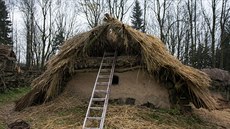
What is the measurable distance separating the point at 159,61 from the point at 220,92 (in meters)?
8.12

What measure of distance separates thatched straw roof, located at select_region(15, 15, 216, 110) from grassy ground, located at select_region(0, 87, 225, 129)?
48cm

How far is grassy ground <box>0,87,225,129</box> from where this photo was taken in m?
6.93

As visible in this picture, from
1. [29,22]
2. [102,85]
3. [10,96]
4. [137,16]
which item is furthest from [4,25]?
[102,85]

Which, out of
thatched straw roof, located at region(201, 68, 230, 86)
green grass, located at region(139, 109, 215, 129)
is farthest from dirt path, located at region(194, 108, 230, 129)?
thatched straw roof, located at region(201, 68, 230, 86)

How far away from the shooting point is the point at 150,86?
8359mm

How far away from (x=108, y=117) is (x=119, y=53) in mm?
2615

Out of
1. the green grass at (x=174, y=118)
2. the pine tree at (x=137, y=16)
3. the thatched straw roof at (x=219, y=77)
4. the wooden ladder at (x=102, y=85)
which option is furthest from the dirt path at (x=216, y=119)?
the pine tree at (x=137, y=16)

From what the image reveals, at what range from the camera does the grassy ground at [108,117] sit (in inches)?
273

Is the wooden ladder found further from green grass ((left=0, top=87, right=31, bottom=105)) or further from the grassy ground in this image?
green grass ((left=0, top=87, right=31, bottom=105))

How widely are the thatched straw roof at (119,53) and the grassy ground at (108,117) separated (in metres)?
0.48

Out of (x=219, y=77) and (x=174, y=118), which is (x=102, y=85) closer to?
(x=174, y=118)

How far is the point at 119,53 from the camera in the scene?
917 centimetres

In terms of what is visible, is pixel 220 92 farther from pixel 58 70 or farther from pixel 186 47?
pixel 186 47

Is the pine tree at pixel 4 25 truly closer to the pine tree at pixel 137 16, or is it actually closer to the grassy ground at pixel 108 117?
the pine tree at pixel 137 16
